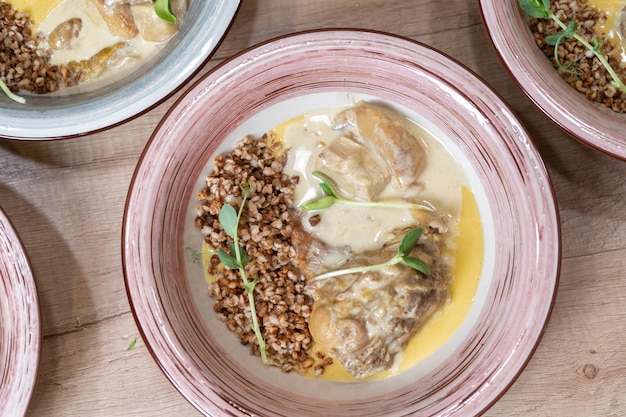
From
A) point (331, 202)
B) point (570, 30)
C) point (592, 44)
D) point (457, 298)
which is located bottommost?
point (457, 298)

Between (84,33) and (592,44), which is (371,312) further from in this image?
(84,33)

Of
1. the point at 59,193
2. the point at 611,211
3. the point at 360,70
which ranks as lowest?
the point at 611,211

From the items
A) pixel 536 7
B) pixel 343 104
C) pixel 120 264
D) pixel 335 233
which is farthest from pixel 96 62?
pixel 536 7

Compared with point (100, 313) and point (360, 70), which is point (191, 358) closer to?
point (100, 313)

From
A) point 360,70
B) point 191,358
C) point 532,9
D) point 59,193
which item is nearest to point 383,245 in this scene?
point 360,70

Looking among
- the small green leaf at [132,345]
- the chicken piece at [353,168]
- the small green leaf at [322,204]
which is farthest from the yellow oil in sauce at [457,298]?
the small green leaf at [132,345]

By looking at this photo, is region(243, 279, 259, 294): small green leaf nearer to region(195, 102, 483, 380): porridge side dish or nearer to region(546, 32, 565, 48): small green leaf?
region(195, 102, 483, 380): porridge side dish

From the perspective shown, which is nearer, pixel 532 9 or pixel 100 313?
pixel 532 9
